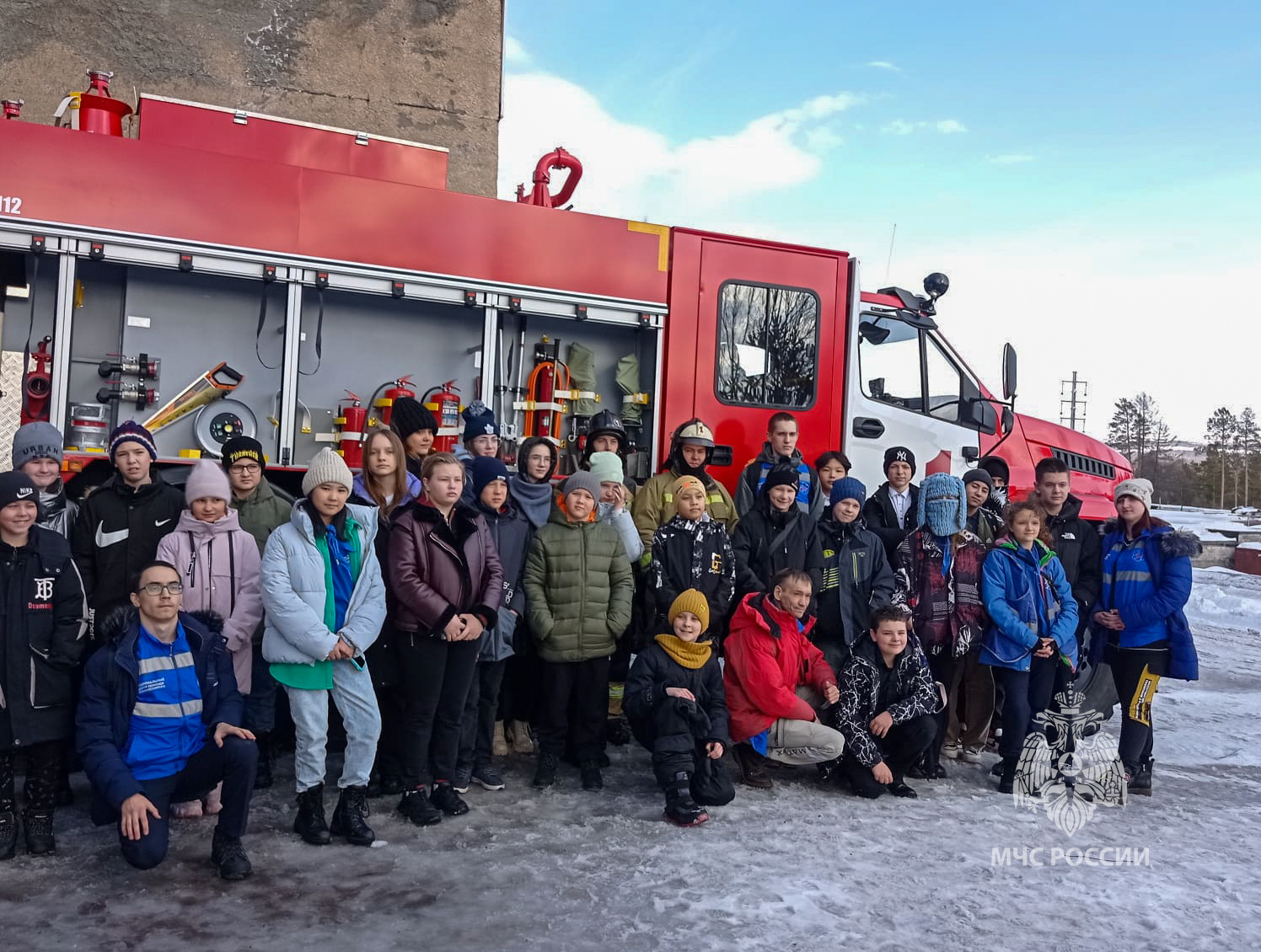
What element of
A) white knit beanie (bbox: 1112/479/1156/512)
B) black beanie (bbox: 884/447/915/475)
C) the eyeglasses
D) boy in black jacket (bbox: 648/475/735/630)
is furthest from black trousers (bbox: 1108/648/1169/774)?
the eyeglasses

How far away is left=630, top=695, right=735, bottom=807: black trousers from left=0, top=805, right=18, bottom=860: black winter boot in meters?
2.58

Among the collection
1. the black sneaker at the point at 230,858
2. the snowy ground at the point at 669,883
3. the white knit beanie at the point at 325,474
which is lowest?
the snowy ground at the point at 669,883

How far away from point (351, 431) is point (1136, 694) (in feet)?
15.3

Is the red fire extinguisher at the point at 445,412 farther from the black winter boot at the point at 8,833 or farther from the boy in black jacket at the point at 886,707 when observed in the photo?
the black winter boot at the point at 8,833

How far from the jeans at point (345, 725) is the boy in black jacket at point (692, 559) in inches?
66.9

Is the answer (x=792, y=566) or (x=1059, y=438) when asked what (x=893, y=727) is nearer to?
(x=792, y=566)

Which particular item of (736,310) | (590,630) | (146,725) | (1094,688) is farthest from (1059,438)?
(146,725)

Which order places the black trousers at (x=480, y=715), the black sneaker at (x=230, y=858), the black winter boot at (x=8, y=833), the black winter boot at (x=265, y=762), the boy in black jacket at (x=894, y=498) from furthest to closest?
the boy in black jacket at (x=894, y=498) < the black trousers at (x=480, y=715) < the black winter boot at (x=265, y=762) < the black winter boot at (x=8, y=833) < the black sneaker at (x=230, y=858)

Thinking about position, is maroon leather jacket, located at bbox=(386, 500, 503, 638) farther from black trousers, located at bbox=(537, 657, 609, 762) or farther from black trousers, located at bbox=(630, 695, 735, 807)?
black trousers, located at bbox=(630, 695, 735, 807)

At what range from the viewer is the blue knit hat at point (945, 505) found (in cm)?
554

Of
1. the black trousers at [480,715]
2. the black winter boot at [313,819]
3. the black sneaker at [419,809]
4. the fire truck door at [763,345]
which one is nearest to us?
the black winter boot at [313,819]

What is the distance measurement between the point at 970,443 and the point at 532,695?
4.19m

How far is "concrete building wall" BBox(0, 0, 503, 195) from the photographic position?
45.2 ft

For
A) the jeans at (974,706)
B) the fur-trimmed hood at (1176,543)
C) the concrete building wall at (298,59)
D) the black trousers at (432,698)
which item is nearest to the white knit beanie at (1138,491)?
the fur-trimmed hood at (1176,543)
